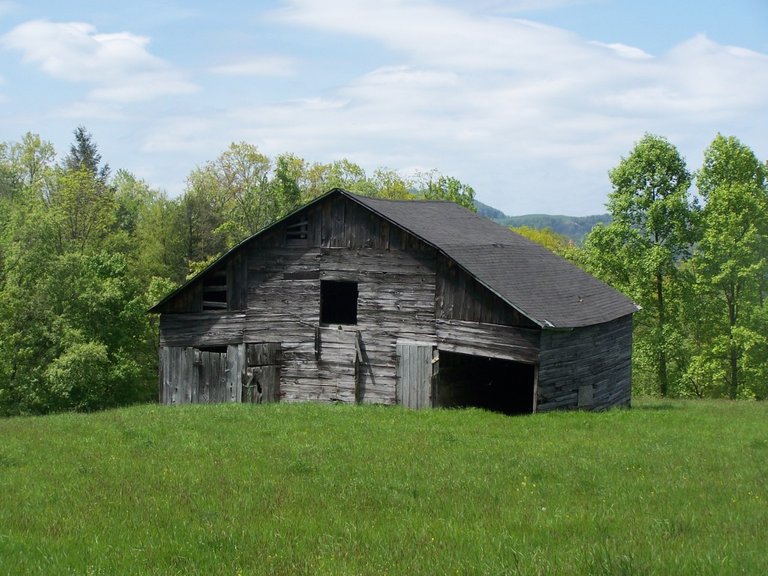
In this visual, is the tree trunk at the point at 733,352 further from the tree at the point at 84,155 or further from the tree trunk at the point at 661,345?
the tree at the point at 84,155

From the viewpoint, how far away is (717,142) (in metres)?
41.4

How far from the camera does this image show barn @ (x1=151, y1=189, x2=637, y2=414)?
82.8ft

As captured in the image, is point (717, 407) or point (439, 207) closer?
point (717, 407)

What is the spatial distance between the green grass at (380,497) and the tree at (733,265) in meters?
20.9

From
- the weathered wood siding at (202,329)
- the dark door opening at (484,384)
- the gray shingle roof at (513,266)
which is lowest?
the dark door opening at (484,384)

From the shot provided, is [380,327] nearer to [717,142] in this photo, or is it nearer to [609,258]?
[609,258]

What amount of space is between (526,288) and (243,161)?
47.9 meters

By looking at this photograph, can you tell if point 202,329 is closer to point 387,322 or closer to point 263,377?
point 263,377

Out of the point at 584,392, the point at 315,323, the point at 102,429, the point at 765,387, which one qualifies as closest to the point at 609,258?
the point at 765,387

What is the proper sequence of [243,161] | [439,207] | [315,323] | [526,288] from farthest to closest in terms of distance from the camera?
[243,161]
[439,207]
[315,323]
[526,288]

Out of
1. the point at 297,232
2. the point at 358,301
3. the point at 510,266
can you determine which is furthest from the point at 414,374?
the point at 297,232

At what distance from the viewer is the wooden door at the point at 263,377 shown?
28688mm

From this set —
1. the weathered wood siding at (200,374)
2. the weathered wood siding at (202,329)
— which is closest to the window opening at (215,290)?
the weathered wood siding at (202,329)

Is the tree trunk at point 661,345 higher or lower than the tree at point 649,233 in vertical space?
lower
